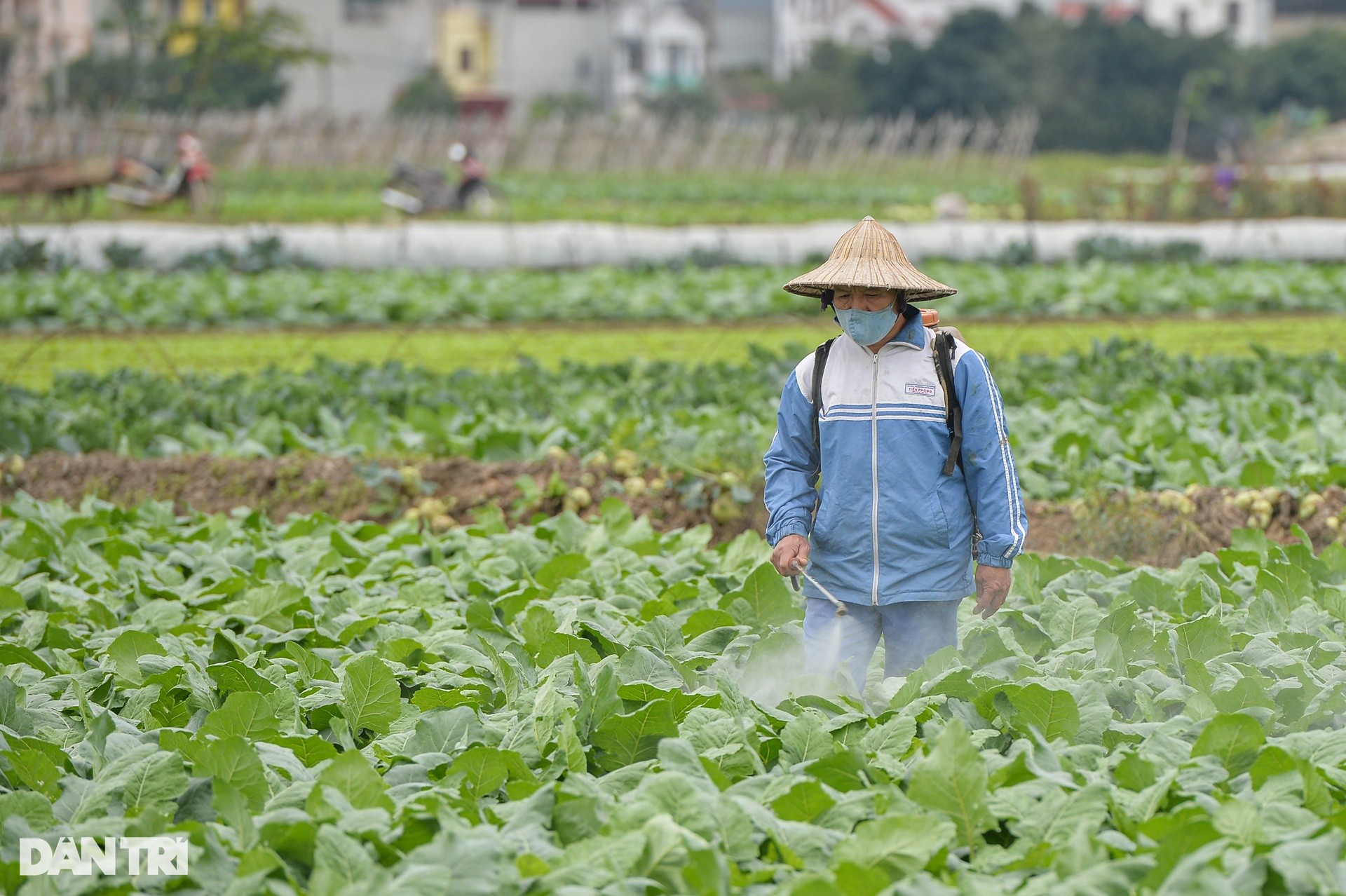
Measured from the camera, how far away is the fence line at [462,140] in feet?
101

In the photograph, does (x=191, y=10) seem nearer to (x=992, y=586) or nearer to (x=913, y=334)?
(x=913, y=334)

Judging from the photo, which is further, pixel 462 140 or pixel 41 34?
pixel 41 34

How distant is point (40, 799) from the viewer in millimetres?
3039

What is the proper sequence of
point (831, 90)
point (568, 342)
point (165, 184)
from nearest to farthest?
point (568, 342) < point (165, 184) < point (831, 90)

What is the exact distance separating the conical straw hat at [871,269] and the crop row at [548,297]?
1050cm

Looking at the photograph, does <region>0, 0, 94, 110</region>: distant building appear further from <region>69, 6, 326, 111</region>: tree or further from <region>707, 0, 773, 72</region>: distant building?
<region>707, 0, 773, 72</region>: distant building

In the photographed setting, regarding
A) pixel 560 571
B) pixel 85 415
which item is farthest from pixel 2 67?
pixel 560 571

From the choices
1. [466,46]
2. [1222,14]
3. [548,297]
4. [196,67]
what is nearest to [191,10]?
[466,46]

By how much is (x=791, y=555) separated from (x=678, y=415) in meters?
3.87

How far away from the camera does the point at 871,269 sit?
369cm

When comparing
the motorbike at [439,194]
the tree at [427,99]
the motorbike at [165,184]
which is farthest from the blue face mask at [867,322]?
the tree at [427,99]

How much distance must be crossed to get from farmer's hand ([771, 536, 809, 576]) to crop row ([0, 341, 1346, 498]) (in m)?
2.64

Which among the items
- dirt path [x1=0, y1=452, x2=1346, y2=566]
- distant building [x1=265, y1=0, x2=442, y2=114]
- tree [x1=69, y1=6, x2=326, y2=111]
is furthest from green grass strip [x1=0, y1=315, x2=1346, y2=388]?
distant building [x1=265, y1=0, x2=442, y2=114]

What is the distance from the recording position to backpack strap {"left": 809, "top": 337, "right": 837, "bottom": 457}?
3902 mm
